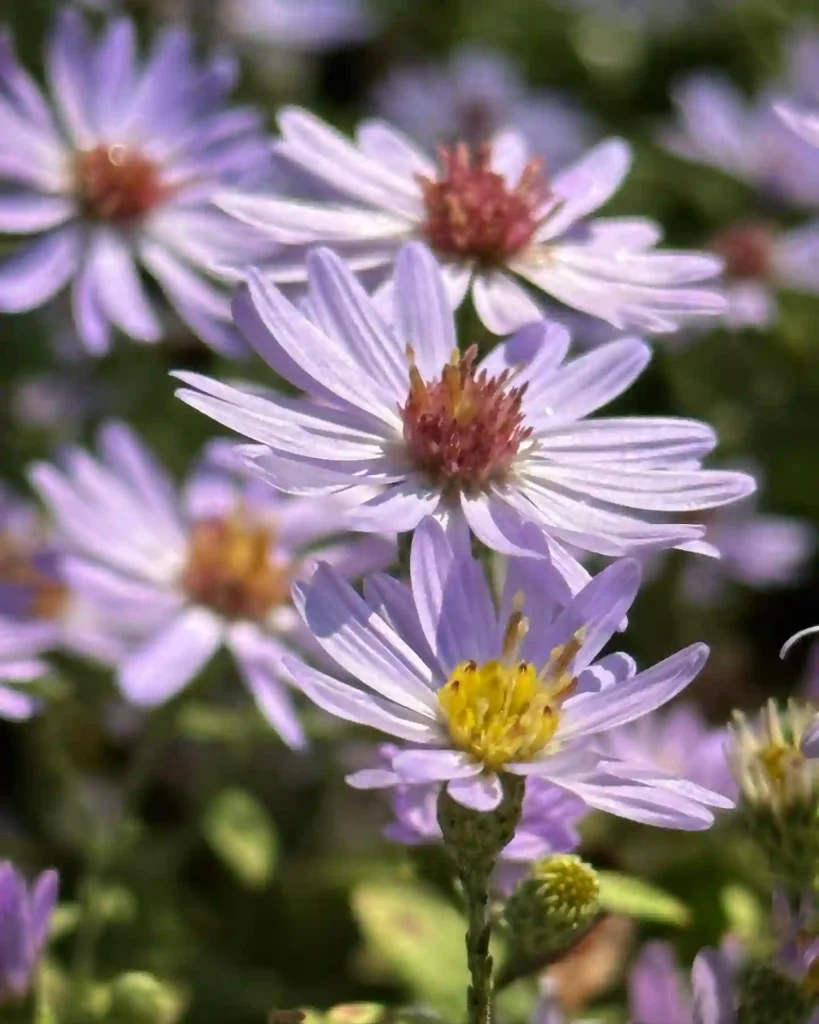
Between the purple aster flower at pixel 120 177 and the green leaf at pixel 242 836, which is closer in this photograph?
the purple aster flower at pixel 120 177

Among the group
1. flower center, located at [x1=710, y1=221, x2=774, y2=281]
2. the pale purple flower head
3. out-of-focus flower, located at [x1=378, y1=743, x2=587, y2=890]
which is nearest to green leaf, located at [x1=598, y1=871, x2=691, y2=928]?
the pale purple flower head

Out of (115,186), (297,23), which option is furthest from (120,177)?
(297,23)

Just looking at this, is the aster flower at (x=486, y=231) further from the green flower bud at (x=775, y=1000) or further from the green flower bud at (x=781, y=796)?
the green flower bud at (x=775, y=1000)

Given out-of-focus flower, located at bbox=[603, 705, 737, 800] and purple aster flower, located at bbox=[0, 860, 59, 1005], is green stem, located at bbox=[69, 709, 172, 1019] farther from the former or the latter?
out-of-focus flower, located at bbox=[603, 705, 737, 800]

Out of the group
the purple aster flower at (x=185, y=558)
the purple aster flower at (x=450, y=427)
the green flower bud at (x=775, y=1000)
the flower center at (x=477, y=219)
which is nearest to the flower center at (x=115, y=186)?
the purple aster flower at (x=185, y=558)

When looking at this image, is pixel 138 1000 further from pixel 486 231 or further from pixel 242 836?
pixel 486 231

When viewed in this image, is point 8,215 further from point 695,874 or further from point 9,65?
point 695,874
